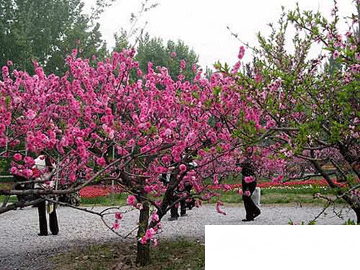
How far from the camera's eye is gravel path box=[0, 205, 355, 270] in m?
Result: 6.83

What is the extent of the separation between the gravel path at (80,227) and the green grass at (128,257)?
0.32 metres

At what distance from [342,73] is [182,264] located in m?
2.84

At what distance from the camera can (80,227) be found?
944cm

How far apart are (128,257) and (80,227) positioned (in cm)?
358

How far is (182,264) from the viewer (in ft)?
18.9

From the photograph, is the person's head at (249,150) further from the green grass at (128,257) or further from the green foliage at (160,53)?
the green foliage at (160,53)

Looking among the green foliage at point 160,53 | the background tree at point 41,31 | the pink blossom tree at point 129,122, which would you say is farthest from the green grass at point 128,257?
the green foliage at point 160,53

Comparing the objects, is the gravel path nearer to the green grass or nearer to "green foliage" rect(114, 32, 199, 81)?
the green grass

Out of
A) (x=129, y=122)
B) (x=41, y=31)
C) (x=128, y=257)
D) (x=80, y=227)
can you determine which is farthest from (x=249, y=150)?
(x=41, y=31)

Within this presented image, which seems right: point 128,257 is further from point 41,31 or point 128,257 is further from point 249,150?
point 41,31

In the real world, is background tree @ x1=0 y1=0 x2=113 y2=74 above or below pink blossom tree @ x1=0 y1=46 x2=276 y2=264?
above

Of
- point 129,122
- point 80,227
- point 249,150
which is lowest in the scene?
point 80,227

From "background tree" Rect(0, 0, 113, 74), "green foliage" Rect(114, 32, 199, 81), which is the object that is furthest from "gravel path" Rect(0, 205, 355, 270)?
"green foliage" Rect(114, 32, 199, 81)

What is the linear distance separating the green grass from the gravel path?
0.32 metres
